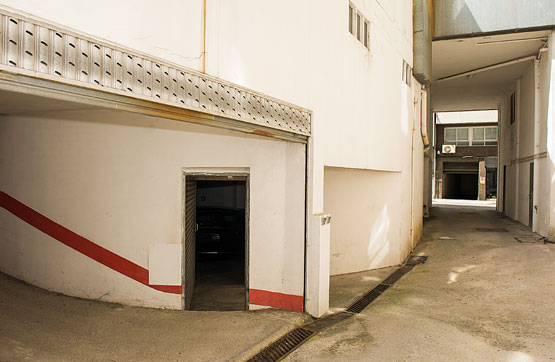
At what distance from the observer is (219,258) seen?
9500 millimetres

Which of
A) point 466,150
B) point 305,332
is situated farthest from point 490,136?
point 305,332

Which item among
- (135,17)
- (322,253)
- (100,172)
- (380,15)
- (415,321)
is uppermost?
(380,15)

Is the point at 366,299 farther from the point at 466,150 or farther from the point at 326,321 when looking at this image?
the point at 466,150

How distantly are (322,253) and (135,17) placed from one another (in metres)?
3.31

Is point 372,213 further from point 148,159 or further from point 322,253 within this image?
point 148,159

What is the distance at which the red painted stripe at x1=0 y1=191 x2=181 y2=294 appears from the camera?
575cm

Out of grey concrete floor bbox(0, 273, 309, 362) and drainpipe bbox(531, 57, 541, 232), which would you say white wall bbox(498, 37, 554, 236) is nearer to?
drainpipe bbox(531, 57, 541, 232)

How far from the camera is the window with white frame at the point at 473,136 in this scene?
28.0m

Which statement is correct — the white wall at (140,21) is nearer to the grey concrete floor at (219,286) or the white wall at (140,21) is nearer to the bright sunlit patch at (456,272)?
the grey concrete floor at (219,286)

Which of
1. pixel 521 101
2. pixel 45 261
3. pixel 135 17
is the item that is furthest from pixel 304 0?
pixel 521 101

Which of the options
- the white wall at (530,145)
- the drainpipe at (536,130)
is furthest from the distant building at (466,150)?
the drainpipe at (536,130)

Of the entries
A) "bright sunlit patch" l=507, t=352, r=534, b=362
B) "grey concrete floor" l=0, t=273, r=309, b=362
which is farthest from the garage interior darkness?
"bright sunlit patch" l=507, t=352, r=534, b=362

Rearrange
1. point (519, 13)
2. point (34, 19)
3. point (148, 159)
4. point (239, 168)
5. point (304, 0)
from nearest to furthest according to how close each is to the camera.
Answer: point (34, 19), point (304, 0), point (239, 168), point (148, 159), point (519, 13)

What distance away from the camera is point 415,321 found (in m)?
4.83
